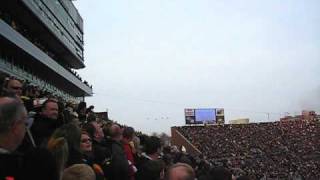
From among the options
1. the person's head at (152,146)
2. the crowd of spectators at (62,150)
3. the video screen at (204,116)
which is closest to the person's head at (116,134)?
the crowd of spectators at (62,150)

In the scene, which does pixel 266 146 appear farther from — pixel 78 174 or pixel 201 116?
pixel 78 174

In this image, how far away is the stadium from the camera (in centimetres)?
352

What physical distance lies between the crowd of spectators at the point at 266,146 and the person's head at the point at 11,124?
44021 mm

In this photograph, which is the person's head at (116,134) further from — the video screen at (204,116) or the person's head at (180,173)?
the video screen at (204,116)

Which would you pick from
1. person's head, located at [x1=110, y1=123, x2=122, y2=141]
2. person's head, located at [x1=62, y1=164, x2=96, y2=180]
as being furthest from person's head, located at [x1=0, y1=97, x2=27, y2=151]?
person's head, located at [x1=110, y1=123, x2=122, y2=141]

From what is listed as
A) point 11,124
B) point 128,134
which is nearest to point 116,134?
point 128,134

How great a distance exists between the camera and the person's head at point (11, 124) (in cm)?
326

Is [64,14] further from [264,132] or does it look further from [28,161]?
[28,161]

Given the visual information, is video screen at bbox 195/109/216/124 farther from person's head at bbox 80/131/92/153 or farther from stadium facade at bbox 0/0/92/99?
person's head at bbox 80/131/92/153

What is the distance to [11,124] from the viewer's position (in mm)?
3279

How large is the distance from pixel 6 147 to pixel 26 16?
118 ft

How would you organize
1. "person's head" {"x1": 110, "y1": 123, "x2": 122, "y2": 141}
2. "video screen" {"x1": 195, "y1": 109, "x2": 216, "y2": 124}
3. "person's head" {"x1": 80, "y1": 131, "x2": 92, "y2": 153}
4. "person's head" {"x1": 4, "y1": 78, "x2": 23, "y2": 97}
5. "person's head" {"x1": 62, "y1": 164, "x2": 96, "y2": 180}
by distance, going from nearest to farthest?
1. "person's head" {"x1": 62, "y1": 164, "x2": 96, "y2": 180}
2. "person's head" {"x1": 80, "y1": 131, "x2": 92, "y2": 153}
3. "person's head" {"x1": 4, "y1": 78, "x2": 23, "y2": 97}
4. "person's head" {"x1": 110, "y1": 123, "x2": 122, "y2": 141}
5. "video screen" {"x1": 195, "y1": 109, "x2": 216, "y2": 124}

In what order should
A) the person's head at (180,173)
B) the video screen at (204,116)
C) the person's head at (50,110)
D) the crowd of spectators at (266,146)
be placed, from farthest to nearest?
1. the video screen at (204,116)
2. the crowd of spectators at (266,146)
3. the person's head at (50,110)
4. the person's head at (180,173)

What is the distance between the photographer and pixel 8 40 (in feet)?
96.2
